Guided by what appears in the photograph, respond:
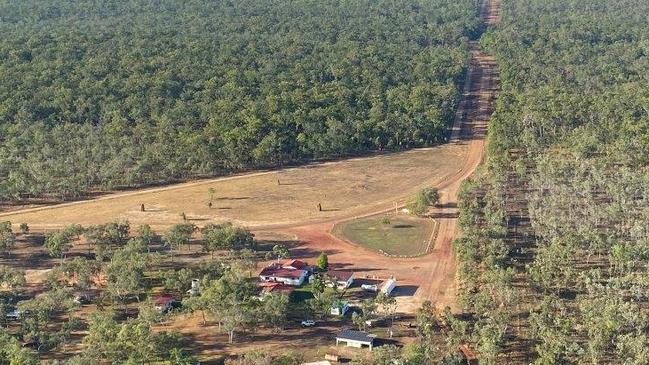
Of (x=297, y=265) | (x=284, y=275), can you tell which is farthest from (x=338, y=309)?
(x=297, y=265)

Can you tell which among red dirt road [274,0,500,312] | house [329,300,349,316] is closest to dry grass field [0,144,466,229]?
red dirt road [274,0,500,312]

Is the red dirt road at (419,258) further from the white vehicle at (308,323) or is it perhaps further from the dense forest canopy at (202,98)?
the dense forest canopy at (202,98)

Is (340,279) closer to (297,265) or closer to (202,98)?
(297,265)

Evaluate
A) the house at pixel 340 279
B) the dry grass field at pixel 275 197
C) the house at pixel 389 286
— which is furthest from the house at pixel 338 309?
the dry grass field at pixel 275 197

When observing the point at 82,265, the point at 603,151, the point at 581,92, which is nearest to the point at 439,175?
the point at 603,151

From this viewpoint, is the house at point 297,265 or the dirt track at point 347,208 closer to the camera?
the house at point 297,265

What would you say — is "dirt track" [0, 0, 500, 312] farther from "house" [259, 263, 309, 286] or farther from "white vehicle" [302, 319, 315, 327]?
"white vehicle" [302, 319, 315, 327]

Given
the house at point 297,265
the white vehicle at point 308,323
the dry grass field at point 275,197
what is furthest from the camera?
the dry grass field at point 275,197
